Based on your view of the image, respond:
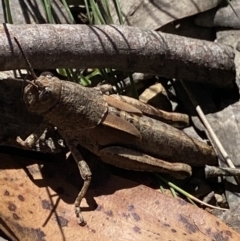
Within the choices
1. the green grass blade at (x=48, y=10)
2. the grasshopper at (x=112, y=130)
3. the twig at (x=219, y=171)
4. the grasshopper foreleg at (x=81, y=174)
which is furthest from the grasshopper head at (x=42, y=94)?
the twig at (x=219, y=171)

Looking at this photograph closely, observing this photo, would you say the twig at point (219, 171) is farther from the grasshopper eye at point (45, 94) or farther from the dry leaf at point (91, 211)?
the grasshopper eye at point (45, 94)

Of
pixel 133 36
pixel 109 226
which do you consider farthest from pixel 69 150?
pixel 133 36

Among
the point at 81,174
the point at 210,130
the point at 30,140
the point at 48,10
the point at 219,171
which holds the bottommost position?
the point at 219,171

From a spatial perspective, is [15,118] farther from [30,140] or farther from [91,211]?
[91,211]

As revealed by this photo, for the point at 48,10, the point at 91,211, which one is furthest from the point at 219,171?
the point at 48,10

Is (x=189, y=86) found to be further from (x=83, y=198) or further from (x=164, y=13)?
(x=83, y=198)

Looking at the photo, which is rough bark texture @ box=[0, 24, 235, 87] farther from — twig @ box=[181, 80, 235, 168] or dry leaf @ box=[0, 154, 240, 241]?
dry leaf @ box=[0, 154, 240, 241]

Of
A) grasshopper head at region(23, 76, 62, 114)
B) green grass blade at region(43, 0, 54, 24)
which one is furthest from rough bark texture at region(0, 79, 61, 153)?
green grass blade at region(43, 0, 54, 24)
